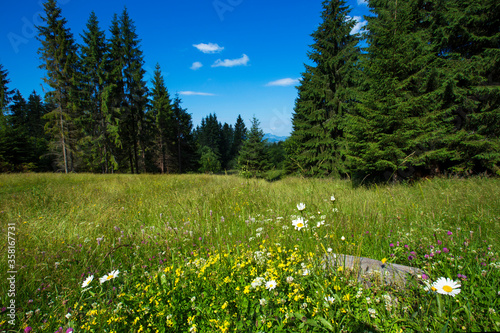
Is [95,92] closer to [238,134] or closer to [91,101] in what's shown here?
[91,101]

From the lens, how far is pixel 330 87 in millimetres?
15016

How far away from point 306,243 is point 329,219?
86 cm

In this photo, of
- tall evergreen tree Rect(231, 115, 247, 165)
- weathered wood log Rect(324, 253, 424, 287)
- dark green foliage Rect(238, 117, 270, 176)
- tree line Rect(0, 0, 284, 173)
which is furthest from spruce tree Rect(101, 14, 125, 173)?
tall evergreen tree Rect(231, 115, 247, 165)

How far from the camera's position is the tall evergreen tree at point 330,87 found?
45.3ft

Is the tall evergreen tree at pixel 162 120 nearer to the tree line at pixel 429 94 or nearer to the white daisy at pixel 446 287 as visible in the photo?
the tree line at pixel 429 94

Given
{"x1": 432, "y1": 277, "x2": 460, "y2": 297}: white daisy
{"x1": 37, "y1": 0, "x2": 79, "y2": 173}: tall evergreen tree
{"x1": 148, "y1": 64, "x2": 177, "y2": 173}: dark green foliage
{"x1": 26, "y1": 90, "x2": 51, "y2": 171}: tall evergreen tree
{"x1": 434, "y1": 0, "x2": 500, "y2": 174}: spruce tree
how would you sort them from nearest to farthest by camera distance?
1. {"x1": 432, "y1": 277, "x2": 460, "y2": 297}: white daisy
2. {"x1": 434, "y1": 0, "x2": 500, "y2": 174}: spruce tree
3. {"x1": 37, "y1": 0, "x2": 79, "y2": 173}: tall evergreen tree
4. {"x1": 148, "y1": 64, "x2": 177, "y2": 173}: dark green foliage
5. {"x1": 26, "y1": 90, "x2": 51, "y2": 171}: tall evergreen tree

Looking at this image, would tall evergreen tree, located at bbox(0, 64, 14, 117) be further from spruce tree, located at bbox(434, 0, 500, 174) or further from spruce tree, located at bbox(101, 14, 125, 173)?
spruce tree, located at bbox(434, 0, 500, 174)

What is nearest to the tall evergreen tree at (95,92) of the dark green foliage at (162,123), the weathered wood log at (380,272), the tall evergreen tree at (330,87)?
the dark green foliage at (162,123)

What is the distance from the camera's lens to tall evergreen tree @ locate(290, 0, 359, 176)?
13.8 m

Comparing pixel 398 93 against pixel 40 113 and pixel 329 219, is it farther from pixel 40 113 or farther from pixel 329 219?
pixel 40 113

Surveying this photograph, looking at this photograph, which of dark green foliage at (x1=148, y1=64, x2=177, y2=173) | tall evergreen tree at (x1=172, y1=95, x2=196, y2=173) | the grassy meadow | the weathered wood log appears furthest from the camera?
tall evergreen tree at (x1=172, y1=95, x2=196, y2=173)

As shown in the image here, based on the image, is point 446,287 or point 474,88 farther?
point 474,88

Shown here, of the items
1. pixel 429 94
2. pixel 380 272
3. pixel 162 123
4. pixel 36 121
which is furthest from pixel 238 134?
pixel 380 272

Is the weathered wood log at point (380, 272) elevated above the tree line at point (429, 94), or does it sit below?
below
